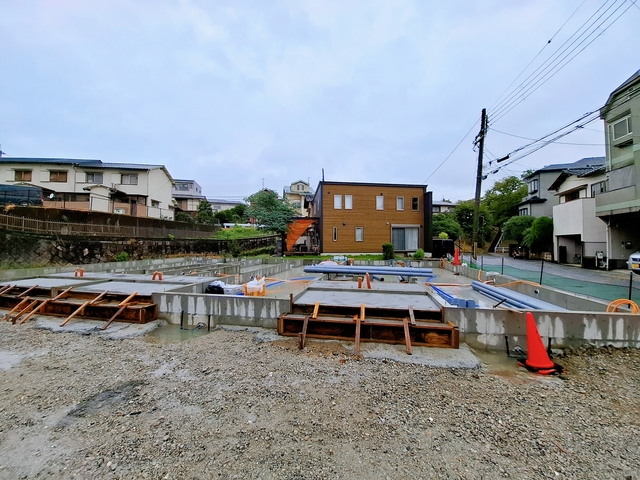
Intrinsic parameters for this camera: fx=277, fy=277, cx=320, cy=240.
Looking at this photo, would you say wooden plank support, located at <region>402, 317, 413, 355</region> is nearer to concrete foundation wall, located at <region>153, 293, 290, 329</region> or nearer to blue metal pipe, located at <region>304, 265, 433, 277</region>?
concrete foundation wall, located at <region>153, 293, 290, 329</region>

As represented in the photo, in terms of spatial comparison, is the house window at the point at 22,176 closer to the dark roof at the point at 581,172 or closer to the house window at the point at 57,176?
the house window at the point at 57,176

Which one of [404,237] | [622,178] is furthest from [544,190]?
[404,237]

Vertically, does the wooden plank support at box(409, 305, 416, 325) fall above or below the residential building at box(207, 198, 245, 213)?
below

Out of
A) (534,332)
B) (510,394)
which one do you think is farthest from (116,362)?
(534,332)

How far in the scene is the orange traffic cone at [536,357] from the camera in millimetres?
3947

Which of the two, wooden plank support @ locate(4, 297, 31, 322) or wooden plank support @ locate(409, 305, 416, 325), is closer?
wooden plank support @ locate(409, 305, 416, 325)

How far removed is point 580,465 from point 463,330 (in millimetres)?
2739

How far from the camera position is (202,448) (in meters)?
2.41

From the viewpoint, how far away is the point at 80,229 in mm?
13562

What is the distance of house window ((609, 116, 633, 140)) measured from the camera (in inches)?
529

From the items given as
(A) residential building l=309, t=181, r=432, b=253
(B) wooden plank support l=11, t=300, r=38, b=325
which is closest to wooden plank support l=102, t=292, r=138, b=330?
(B) wooden plank support l=11, t=300, r=38, b=325

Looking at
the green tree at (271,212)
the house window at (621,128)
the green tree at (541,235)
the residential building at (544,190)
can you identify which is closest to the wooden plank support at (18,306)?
the green tree at (271,212)

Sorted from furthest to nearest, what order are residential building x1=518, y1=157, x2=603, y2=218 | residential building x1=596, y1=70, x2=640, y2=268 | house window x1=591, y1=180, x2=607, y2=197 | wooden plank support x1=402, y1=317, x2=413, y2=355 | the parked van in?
1. residential building x1=518, y1=157, x2=603, y2=218
2. house window x1=591, y1=180, x2=607, y2=197
3. the parked van
4. residential building x1=596, y1=70, x2=640, y2=268
5. wooden plank support x1=402, y1=317, x2=413, y2=355

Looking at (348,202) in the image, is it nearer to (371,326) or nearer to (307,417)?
(371,326)
